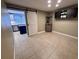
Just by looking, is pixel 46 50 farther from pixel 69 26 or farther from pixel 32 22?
pixel 32 22

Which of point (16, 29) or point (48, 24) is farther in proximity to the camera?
point (16, 29)

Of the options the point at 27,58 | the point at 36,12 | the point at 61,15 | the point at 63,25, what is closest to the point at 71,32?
the point at 63,25

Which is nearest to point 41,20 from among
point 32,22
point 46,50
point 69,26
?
point 32,22

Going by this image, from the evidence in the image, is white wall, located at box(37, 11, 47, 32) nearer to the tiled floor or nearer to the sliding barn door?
the sliding barn door

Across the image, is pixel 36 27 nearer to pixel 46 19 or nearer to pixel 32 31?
pixel 32 31

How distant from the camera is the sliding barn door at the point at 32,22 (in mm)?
5673

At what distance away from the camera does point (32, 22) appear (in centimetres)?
595

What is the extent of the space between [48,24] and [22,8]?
3.39 meters

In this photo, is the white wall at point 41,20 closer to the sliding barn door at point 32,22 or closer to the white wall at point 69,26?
the sliding barn door at point 32,22

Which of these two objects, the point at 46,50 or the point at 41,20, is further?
the point at 41,20

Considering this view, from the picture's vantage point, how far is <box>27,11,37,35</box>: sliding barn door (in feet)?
18.6

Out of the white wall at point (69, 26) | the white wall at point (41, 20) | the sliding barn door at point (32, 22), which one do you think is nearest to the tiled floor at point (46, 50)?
the white wall at point (69, 26)

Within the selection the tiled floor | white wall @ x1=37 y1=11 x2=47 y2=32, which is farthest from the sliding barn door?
the tiled floor

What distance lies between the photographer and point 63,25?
19.1ft
